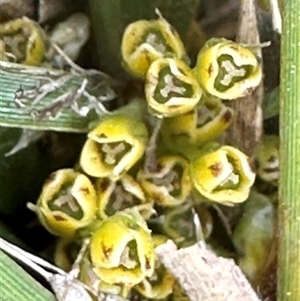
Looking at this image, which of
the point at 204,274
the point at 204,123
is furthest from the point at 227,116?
the point at 204,274

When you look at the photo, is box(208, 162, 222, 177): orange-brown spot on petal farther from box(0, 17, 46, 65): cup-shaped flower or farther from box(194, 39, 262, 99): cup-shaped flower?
box(0, 17, 46, 65): cup-shaped flower

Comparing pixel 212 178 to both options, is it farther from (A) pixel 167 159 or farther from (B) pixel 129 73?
(B) pixel 129 73

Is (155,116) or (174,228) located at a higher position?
(155,116)

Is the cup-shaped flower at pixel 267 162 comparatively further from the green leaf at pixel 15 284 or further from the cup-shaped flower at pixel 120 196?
the green leaf at pixel 15 284

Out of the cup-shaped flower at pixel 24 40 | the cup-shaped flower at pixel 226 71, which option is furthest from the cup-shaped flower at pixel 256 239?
the cup-shaped flower at pixel 24 40

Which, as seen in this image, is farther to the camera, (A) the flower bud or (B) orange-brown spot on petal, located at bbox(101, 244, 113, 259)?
(A) the flower bud

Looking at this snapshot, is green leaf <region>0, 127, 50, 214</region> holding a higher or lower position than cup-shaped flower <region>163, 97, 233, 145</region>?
lower

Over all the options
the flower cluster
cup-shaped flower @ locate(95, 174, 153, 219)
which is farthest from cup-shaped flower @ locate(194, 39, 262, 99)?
cup-shaped flower @ locate(95, 174, 153, 219)

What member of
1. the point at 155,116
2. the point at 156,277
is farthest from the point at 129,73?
the point at 156,277
